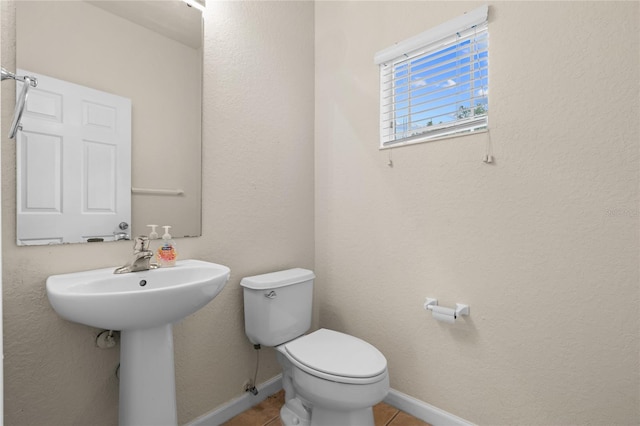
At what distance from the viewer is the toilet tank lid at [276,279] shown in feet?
5.29

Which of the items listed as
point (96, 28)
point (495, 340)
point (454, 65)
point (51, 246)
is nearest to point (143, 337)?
point (51, 246)

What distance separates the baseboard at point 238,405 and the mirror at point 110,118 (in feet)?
2.93

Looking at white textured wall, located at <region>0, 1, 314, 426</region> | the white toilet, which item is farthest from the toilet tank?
white textured wall, located at <region>0, 1, 314, 426</region>

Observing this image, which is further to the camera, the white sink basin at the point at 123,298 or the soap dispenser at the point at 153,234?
the soap dispenser at the point at 153,234

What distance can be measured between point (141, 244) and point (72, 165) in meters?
0.37

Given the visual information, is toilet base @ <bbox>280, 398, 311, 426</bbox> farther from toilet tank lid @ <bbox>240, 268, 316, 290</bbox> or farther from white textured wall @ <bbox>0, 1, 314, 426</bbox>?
toilet tank lid @ <bbox>240, 268, 316, 290</bbox>

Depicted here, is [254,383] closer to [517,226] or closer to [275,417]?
[275,417]

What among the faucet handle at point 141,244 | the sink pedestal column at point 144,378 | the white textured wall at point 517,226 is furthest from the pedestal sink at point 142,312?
the white textured wall at point 517,226

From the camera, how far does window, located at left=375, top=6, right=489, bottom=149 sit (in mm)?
1505

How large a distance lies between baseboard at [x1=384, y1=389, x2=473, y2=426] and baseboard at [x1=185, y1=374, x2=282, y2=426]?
64 cm

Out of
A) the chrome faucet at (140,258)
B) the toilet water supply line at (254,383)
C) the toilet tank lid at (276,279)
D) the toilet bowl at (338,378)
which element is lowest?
the toilet water supply line at (254,383)

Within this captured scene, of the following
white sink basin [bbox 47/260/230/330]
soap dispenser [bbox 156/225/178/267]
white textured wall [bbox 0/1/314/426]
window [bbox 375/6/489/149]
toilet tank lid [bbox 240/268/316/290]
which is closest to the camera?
white sink basin [bbox 47/260/230/330]

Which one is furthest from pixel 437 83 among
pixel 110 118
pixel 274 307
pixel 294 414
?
pixel 294 414

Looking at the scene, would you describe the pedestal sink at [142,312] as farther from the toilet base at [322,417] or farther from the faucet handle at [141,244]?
the toilet base at [322,417]
